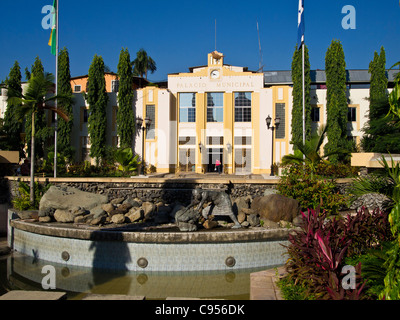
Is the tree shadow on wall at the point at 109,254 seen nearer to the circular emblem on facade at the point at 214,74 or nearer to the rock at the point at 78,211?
the rock at the point at 78,211

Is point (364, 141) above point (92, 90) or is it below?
below

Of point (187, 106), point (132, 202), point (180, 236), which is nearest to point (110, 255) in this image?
point (180, 236)

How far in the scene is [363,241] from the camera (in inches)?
257

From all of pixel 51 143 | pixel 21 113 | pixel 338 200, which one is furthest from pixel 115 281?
pixel 51 143

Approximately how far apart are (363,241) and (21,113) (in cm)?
1382

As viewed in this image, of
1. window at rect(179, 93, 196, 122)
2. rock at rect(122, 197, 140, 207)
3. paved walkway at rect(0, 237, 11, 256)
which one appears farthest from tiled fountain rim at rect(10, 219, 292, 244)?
window at rect(179, 93, 196, 122)

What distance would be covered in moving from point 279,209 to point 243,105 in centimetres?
1859

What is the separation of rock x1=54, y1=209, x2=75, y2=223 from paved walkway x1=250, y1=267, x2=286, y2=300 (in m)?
7.60

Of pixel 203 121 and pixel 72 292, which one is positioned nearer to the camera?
pixel 72 292

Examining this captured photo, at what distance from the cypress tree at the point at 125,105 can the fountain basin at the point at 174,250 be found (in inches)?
725

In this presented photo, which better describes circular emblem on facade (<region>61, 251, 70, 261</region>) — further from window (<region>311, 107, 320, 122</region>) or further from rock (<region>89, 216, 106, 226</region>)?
window (<region>311, 107, 320, 122</region>)

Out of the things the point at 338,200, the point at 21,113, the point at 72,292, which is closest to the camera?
the point at 72,292

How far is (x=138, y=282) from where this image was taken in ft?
27.6

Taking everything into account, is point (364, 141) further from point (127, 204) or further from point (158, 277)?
point (158, 277)
